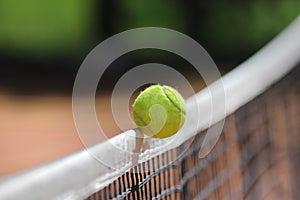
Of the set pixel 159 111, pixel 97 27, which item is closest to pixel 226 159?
pixel 159 111

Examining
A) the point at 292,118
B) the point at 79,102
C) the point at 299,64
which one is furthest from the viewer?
the point at 79,102

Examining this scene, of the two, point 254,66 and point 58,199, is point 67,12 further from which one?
point 58,199

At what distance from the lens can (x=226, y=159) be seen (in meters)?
4.60

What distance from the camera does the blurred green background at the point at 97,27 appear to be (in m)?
11.9

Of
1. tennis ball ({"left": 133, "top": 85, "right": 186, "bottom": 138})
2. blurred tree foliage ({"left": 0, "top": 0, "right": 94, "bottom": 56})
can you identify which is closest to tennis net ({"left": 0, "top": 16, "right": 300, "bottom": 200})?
tennis ball ({"left": 133, "top": 85, "right": 186, "bottom": 138})

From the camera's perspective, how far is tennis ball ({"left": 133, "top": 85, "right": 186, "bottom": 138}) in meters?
1.95

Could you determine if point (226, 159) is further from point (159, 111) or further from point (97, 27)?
point (97, 27)

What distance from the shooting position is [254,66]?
3.84m

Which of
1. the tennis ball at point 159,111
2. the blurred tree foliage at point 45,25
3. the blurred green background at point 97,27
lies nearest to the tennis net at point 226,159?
the tennis ball at point 159,111

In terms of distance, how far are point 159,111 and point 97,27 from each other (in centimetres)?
1043

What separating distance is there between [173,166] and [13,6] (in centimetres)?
994

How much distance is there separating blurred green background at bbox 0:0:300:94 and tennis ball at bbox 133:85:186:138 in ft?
31.8

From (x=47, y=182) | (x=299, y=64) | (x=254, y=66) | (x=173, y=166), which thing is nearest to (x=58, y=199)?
(x=47, y=182)

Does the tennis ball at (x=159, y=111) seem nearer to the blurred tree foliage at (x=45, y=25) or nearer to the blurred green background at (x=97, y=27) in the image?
the blurred green background at (x=97, y=27)
